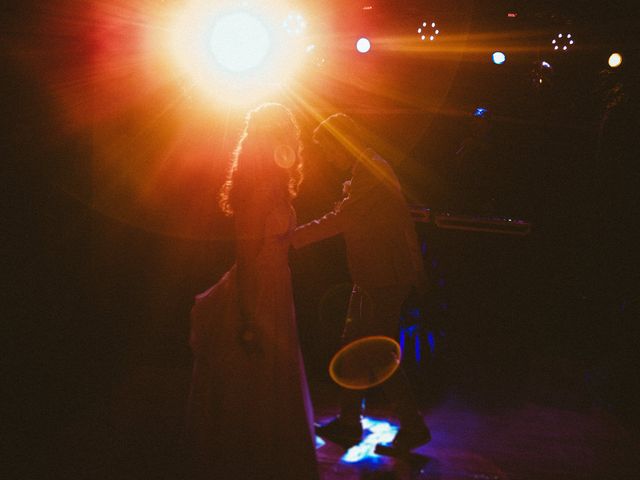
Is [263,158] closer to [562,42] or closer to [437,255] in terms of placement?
[437,255]

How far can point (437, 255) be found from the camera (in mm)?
6594

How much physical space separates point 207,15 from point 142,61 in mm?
759

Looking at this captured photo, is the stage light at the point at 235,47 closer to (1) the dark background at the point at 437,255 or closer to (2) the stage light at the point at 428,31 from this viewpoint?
(1) the dark background at the point at 437,255

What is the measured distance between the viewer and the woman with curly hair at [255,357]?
8.63ft

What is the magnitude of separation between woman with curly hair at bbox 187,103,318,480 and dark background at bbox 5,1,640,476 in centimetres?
150

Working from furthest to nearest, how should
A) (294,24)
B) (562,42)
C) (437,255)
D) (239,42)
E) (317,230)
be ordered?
(437,255) < (562,42) < (294,24) < (239,42) < (317,230)

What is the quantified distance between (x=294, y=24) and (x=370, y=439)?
3923 mm

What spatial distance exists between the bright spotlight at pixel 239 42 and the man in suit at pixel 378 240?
2131 mm

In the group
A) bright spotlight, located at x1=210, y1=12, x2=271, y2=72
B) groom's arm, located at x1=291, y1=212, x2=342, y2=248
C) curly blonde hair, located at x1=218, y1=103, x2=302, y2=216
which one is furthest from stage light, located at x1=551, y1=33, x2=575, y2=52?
curly blonde hair, located at x1=218, y1=103, x2=302, y2=216

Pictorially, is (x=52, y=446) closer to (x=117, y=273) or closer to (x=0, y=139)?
(x=117, y=273)

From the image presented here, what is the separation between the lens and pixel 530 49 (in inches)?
242

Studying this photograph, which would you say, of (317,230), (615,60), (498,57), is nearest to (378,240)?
(317,230)

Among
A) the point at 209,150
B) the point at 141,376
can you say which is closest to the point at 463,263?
the point at 209,150

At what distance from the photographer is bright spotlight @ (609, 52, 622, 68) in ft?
20.2
